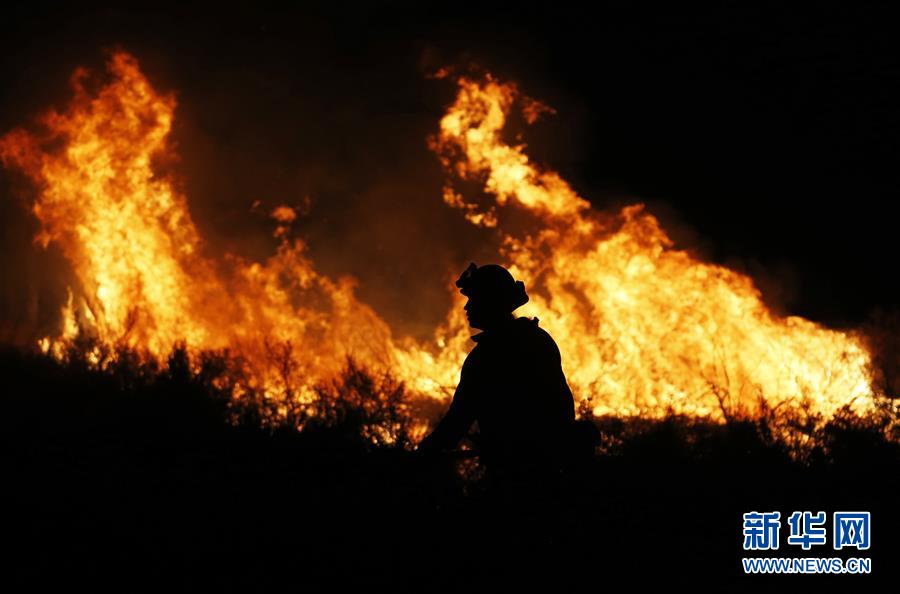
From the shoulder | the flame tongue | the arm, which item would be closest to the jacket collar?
the shoulder

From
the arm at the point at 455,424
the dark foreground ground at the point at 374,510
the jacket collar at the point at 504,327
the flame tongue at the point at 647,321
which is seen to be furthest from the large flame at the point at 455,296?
the arm at the point at 455,424

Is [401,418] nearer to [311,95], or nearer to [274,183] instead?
[274,183]

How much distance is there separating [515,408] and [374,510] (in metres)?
1.97

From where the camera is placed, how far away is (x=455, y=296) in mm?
10914

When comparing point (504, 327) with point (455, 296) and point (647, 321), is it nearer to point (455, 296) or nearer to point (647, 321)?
point (647, 321)

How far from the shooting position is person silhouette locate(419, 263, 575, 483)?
332cm

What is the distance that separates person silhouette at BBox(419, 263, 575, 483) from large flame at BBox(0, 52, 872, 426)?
529cm

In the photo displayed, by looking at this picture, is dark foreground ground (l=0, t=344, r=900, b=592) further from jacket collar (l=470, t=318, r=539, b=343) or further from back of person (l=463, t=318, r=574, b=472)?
jacket collar (l=470, t=318, r=539, b=343)

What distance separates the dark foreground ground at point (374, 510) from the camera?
12.8 feet

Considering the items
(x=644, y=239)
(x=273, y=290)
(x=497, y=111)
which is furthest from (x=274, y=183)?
(x=644, y=239)

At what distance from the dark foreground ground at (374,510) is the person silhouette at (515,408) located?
0.64 ft

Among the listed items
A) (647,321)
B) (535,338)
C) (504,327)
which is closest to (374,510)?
(504,327)

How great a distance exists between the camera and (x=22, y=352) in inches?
432

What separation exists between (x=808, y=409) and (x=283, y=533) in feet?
20.9
